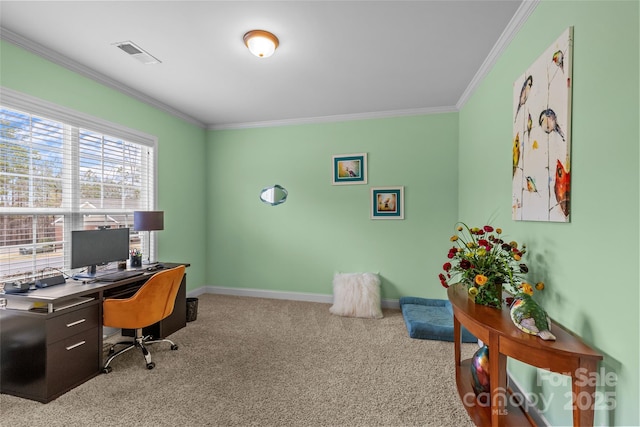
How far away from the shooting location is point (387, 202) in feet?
13.4

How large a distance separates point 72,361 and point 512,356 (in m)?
2.92

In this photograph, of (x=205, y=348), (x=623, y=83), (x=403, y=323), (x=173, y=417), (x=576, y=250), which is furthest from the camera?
(x=403, y=323)

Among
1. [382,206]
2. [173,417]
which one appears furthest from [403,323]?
[173,417]

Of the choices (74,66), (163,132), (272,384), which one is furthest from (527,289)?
(163,132)

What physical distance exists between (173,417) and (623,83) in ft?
9.65

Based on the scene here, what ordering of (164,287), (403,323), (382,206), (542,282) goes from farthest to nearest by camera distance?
(382,206) < (403,323) < (164,287) < (542,282)

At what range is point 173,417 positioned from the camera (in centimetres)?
191

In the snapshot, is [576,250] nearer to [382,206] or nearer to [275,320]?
[382,206]

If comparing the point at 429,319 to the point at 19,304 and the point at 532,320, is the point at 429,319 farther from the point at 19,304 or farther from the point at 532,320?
the point at 19,304

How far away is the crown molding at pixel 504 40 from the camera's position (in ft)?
6.34

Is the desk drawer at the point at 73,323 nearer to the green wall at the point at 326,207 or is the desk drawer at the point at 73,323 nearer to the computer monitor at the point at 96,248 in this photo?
the computer monitor at the point at 96,248

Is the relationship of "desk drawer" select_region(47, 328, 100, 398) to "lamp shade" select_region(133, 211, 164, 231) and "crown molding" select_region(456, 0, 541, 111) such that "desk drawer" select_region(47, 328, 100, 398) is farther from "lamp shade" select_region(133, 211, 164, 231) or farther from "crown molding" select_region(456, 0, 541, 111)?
"crown molding" select_region(456, 0, 541, 111)

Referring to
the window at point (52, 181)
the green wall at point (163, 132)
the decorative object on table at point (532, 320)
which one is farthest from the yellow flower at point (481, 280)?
the green wall at point (163, 132)

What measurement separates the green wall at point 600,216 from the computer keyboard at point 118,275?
10.6 feet
